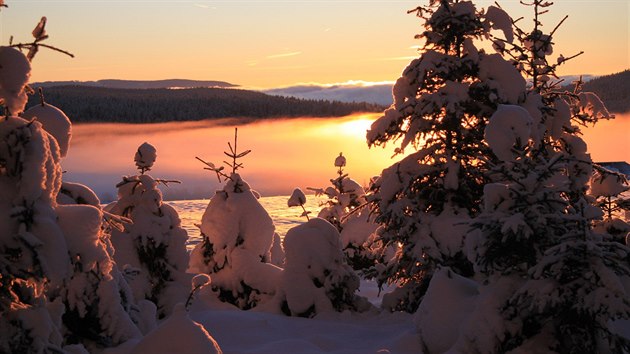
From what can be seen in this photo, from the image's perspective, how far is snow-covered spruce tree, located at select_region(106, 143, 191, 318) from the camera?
16.2 meters

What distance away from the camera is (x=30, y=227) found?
19.8 feet

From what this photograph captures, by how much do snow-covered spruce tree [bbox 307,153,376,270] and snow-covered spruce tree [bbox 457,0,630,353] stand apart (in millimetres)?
19185

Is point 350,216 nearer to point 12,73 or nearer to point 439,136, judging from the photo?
point 439,136

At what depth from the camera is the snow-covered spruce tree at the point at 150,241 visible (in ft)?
53.2

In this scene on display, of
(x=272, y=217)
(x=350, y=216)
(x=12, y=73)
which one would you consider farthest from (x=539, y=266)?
(x=272, y=217)

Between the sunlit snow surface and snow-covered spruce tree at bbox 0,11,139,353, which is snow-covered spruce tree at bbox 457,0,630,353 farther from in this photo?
the sunlit snow surface

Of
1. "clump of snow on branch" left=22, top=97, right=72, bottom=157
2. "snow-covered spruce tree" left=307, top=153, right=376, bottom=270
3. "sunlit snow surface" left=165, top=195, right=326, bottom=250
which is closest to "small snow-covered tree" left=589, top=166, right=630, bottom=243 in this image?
"clump of snow on branch" left=22, top=97, right=72, bottom=157

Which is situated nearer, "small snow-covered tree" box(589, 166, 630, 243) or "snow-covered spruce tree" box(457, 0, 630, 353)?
"snow-covered spruce tree" box(457, 0, 630, 353)

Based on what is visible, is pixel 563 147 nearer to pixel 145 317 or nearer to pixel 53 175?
pixel 145 317

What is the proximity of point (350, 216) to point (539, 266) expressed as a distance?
21.9 meters

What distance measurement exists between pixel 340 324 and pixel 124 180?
21.2 feet

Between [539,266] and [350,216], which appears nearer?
[539,266]

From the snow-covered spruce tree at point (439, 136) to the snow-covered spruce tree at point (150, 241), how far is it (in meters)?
5.34

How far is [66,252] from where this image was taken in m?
6.11
